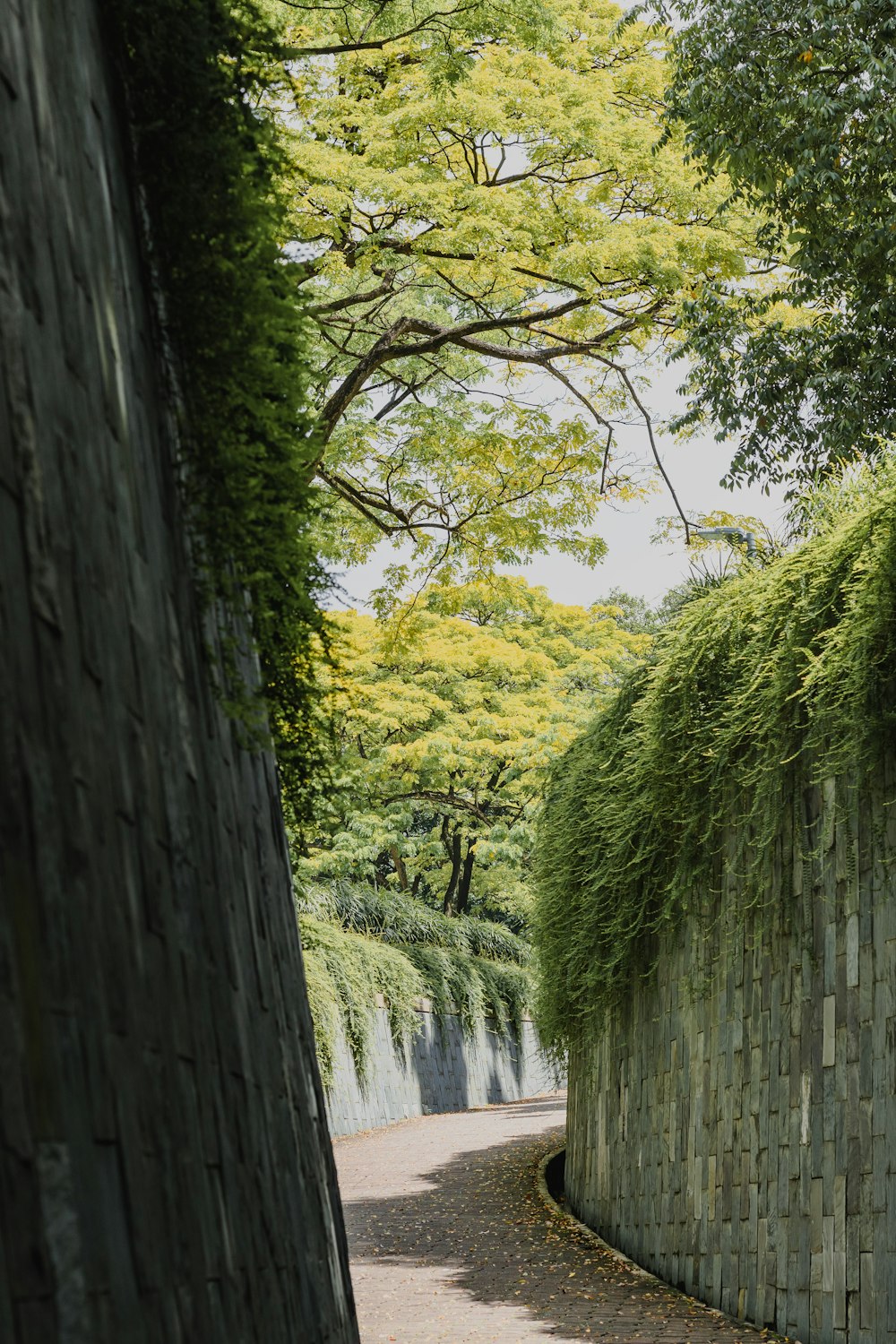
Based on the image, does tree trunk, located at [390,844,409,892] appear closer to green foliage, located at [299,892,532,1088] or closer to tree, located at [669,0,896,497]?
green foliage, located at [299,892,532,1088]

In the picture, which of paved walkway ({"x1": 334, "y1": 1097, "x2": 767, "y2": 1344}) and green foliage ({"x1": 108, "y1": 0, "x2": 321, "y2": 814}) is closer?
green foliage ({"x1": 108, "y1": 0, "x2": 321, "y2": 814})

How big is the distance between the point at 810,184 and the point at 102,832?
759cm

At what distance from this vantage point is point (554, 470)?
→ 547 inches

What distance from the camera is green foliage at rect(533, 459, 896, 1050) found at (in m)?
5.64

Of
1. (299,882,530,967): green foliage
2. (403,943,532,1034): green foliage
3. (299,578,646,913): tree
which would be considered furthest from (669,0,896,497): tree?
(403,943,532,1034): green foliage

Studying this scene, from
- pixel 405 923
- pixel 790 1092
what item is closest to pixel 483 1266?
pixel 790 1092

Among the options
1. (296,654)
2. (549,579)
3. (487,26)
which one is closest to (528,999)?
(549,579)

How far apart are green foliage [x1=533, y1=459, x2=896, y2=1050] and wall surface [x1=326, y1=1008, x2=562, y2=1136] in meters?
6.68

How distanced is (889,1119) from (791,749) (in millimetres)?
1702

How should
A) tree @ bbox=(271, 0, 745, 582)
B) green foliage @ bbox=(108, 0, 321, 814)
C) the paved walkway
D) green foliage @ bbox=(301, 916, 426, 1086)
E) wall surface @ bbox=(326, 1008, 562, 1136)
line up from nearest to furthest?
green foliage @ bbox=(108, 0, 321, 814) < the paved walkway < tree @ bbox=(271, 0, 745, 582) < green foliage @ bbox=(301, 916, 426, 1086) < wall surface @ bbox=(326, 1008, 562, 1136)

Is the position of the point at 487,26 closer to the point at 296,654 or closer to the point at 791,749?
the point at 791,749

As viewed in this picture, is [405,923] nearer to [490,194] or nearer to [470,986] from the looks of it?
[470,986]

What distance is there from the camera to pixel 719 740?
6.89 meters

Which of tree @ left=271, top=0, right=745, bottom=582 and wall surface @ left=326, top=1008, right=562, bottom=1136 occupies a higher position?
tree @ left=271, top=0, right=745, bottom=582
